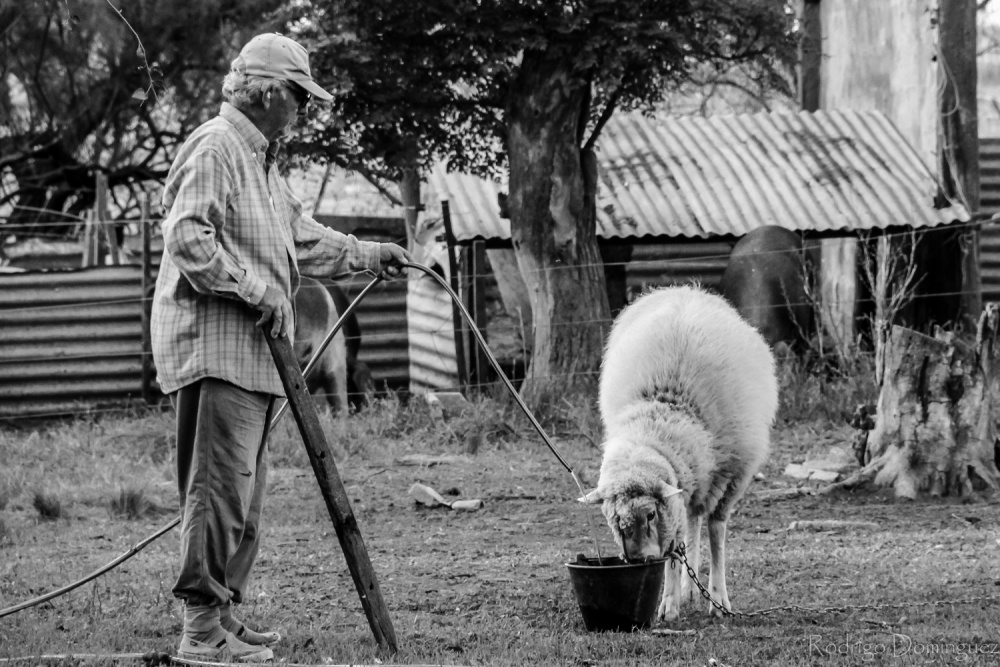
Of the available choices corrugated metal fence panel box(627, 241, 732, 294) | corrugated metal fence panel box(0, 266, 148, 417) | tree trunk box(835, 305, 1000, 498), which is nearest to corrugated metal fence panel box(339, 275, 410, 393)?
corrugated metal fence panel box(0, 266, 148, 417)

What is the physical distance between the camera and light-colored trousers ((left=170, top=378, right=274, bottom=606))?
406 cm

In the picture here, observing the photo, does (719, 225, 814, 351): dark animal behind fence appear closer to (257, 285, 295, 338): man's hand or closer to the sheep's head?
the sheep's head

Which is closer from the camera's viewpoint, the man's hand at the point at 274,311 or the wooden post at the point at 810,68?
the man's hand at the point at 274,311

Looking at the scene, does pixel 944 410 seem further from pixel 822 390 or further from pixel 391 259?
pixel 391 259

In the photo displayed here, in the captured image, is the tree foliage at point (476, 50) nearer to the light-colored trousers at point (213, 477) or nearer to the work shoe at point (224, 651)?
the light-colored trousers at point (213, 477)

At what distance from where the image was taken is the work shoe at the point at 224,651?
413cm

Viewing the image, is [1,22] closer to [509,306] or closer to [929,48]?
[509,306]

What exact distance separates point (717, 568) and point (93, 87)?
1278 centimetres

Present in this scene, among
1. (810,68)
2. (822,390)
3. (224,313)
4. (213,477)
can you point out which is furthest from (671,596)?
(810,68)

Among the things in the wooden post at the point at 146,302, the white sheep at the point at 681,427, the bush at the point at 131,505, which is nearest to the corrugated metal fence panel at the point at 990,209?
the wooden post at the point at 146,302

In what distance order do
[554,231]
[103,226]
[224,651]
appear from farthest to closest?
[103,226] → [554,231] → [224,651]

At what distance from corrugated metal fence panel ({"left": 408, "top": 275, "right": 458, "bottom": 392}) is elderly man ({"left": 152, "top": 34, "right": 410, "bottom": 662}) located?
9416mm

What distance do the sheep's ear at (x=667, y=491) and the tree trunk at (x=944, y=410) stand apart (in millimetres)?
3770

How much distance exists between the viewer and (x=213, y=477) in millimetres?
4070
